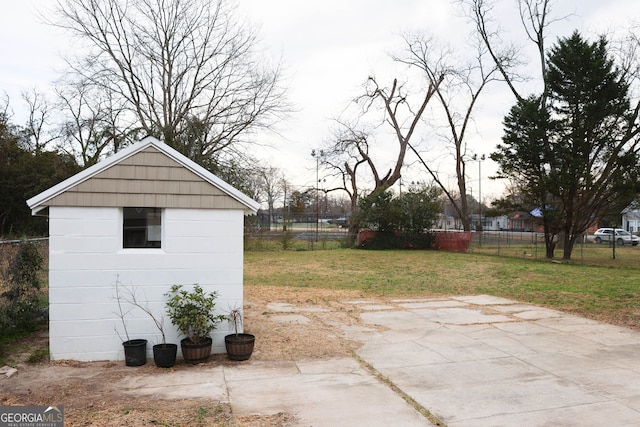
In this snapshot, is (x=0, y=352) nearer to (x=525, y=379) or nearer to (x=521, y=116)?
(x=525, y=379)

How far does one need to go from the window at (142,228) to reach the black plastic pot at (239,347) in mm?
1575

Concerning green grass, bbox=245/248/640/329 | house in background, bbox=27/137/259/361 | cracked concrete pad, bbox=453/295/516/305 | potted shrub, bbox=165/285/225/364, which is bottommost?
cracked concrete pad, bbox=453/295/516/305

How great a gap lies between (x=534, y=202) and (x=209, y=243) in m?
19.8

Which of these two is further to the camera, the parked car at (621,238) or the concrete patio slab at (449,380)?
the parked car at (621,238)

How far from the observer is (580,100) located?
66.1 ft

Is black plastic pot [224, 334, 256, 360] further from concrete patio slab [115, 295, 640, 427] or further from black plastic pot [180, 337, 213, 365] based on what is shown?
black plastic pot [180, 337, 213, 365]

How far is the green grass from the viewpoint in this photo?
33.5 ft

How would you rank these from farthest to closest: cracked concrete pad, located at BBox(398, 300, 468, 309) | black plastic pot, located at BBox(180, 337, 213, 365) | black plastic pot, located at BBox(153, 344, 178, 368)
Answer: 1. cracked concrete pad, located at BBox(398, 300, 468, 309)
2. black plastic pot, located at BBox(180, 337, 213, 365)
3. black plastic pot, located at BBox(153, 344, 178, 368)

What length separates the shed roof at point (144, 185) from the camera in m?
5.67

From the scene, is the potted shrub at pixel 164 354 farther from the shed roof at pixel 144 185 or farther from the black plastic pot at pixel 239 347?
the shed roof at pixel 144 185

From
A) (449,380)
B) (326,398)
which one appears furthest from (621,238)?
(326,398)

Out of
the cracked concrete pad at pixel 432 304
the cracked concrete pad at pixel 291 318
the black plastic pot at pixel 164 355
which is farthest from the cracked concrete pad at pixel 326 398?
the cracked concrete pad at pixel 432 304

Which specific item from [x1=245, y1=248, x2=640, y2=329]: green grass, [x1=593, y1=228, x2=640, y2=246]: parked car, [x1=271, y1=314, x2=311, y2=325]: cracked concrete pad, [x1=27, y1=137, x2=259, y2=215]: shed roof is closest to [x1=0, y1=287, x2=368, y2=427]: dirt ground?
[x1=271, y1=314, x2=311, y2=325]: cracked concrete pad

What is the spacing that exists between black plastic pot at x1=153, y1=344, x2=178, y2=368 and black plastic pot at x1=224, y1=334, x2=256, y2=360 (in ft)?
2.16
